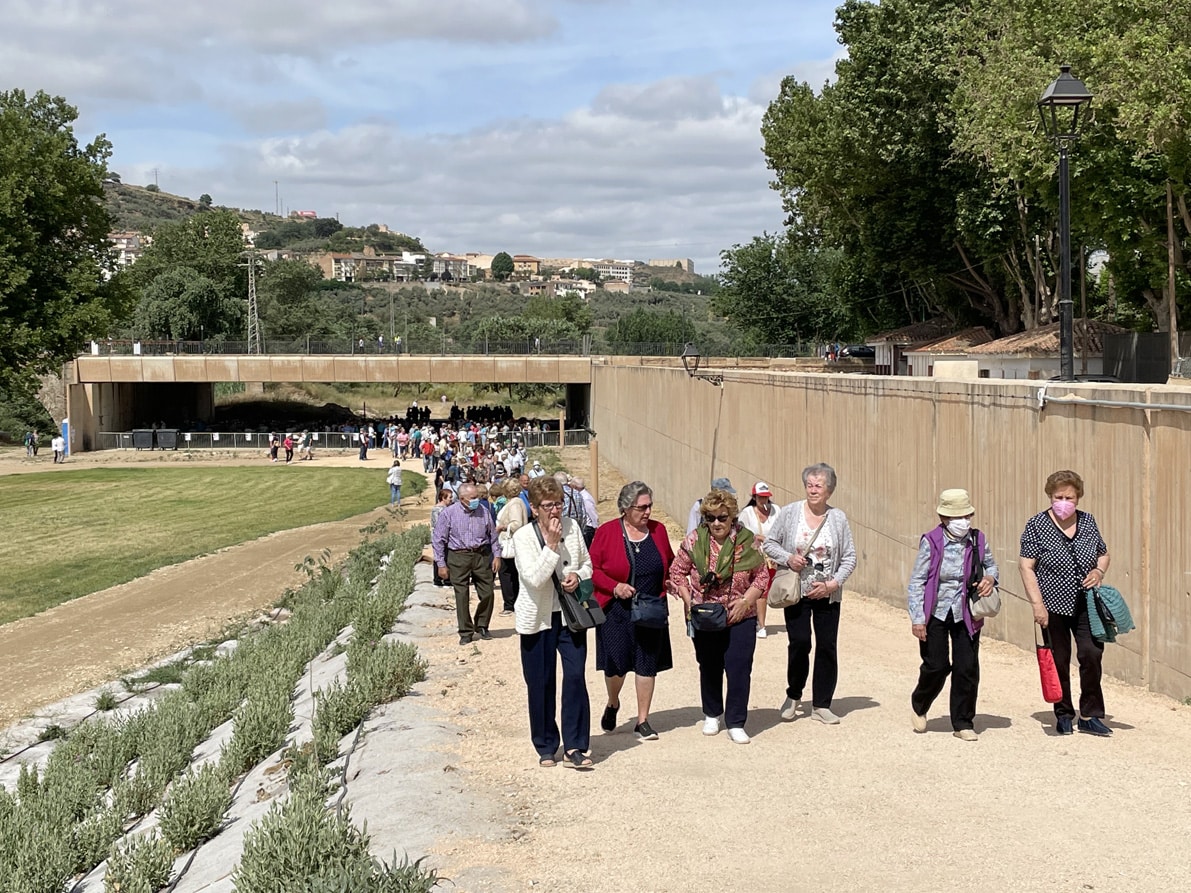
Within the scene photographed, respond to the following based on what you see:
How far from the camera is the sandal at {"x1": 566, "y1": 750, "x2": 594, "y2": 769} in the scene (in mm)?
8031

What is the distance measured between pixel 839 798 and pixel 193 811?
441 centimetres

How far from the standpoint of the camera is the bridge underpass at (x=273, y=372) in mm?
62938

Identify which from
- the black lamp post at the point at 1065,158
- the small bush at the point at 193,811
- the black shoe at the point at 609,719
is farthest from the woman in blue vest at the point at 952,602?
the black lamp post at the point at 1065,158

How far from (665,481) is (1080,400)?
64.5 ft

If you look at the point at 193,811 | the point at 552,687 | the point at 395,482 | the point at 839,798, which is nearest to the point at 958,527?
the point at 839,798

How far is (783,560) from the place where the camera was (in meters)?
8.60

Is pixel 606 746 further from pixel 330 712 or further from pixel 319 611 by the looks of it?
pixel 319 611

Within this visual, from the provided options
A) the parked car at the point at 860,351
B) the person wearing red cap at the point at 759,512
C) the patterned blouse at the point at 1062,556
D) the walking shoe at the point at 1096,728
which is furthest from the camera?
the parked car at the point at 860,351

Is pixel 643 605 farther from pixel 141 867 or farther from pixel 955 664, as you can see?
pixel 141 867

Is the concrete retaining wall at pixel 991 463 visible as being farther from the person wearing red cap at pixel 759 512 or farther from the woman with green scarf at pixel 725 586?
the woman with green scarf at pixel 725 586

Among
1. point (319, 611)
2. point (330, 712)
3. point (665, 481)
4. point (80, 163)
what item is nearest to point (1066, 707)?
point (330, 712)

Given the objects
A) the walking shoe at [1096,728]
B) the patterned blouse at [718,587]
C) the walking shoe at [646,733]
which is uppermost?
the patterned blouse at [718,587]

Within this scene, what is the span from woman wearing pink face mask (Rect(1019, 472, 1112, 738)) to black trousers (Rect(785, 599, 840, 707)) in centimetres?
134

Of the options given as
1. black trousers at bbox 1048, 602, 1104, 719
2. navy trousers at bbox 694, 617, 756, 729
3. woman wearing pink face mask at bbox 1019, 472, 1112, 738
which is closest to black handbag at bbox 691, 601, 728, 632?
navy trousers at bbox 694, 617, 756, 729
